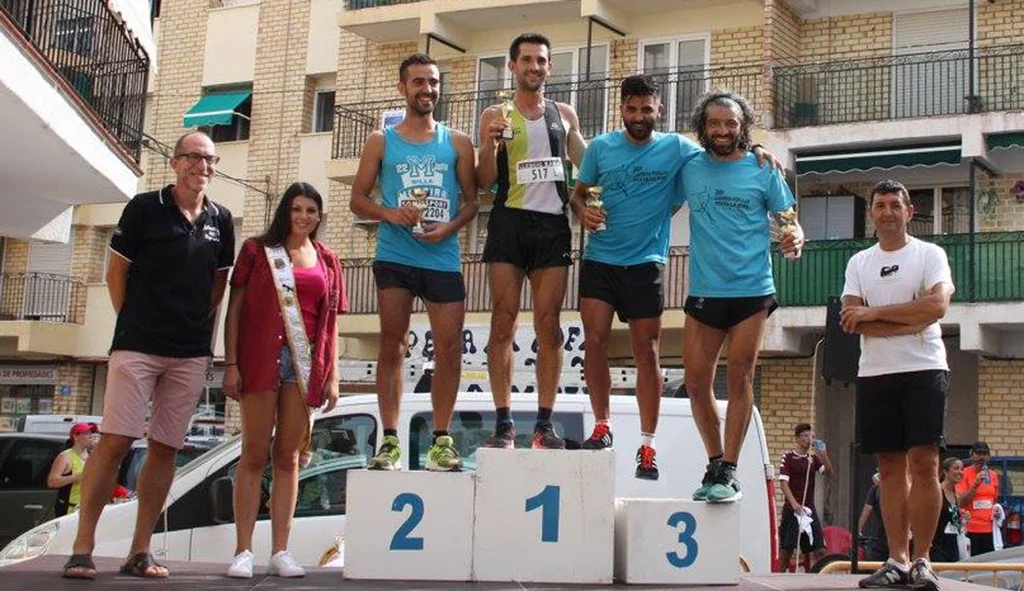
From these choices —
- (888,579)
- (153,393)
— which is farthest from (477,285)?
(888,579)

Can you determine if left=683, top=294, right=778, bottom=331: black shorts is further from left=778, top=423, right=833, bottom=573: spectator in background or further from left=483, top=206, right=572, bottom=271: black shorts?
left=778, top=423, right=833, bottom=573: spectator in background

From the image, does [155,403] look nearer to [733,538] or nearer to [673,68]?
[733,538]

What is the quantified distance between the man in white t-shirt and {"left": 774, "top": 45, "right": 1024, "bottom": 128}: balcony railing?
16.4m

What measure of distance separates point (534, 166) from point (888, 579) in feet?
9.03

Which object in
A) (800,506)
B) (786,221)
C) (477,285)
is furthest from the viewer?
(477,285)

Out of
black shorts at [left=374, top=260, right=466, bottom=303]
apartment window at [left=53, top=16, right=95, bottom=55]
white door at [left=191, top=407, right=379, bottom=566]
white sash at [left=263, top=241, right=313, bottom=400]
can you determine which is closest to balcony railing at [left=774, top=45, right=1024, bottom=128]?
apartment window at [left=53, top=16, right=95, bottom=55]

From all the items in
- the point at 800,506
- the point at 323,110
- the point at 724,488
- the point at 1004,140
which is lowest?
the point at 800,506

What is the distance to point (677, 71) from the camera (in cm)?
2564

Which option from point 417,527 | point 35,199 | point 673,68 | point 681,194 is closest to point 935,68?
point 673,68

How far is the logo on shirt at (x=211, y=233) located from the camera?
7.45 metres

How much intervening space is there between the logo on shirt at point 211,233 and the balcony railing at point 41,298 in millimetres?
24839

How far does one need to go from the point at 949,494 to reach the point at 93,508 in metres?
11.2

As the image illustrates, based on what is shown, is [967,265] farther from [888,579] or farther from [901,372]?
[888,579]

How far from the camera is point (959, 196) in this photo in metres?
24.0
